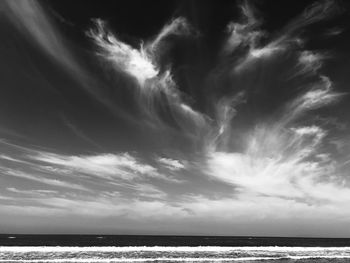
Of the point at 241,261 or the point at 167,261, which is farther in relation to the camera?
the point at 241,261

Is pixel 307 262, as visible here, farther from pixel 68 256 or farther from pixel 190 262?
pixel 68 256

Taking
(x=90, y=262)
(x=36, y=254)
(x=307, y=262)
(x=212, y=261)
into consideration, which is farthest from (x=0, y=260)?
(x=307, y=262)

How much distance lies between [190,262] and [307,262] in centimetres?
1661

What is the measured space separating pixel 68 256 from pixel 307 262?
32722 mm

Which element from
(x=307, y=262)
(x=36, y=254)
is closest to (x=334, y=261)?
(x=307, y=262)

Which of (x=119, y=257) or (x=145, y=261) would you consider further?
(x=119, y=257)

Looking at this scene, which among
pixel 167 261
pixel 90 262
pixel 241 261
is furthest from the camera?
pixel 241 261

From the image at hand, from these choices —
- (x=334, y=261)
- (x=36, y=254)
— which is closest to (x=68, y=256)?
(x=36, y=254)

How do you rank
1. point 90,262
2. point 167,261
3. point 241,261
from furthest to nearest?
point 241,261
point 167,261
point 90,262

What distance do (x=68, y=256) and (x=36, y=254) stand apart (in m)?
5.14

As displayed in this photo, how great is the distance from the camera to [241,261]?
150 feet

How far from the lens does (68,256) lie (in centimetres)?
4669

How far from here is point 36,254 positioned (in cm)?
4806

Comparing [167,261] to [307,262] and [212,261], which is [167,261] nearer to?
[212,261]
